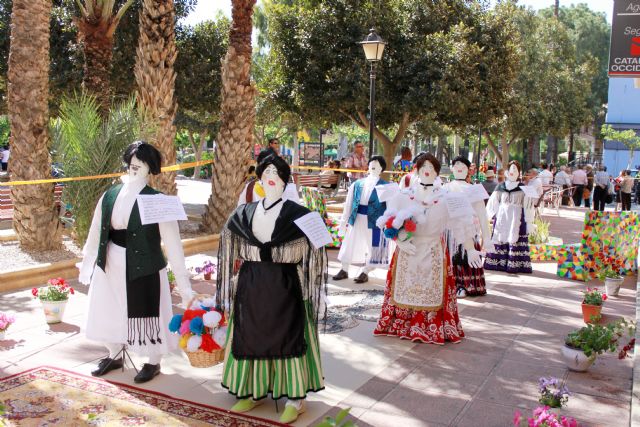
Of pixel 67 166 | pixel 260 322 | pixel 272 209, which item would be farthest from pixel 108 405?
pixel 67 166

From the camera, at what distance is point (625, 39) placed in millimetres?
7156

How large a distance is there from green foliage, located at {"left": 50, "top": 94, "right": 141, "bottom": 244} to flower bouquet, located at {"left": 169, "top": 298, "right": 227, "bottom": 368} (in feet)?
16.6

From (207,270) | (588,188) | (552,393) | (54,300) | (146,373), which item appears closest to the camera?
(552,393)

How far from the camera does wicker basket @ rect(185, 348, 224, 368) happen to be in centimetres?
475

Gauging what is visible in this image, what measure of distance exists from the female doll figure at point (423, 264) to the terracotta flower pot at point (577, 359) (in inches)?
44.8

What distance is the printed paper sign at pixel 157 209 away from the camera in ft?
16.1

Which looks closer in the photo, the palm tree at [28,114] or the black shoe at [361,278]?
the black shoe at [361,278]

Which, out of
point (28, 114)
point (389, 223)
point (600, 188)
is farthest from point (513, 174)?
point (600, 188)

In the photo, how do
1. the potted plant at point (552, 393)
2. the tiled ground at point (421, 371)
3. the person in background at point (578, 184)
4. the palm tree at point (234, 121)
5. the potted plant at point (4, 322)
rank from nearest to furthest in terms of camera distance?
the potted plant at point (552, 393), the tiled ground at point (421, 371), the potted plant at point (4, 322), the palm tree at point (234, 121), the person in background at point (578, 184)

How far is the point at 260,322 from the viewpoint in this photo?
14.9 ft

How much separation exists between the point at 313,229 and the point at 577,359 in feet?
8.99

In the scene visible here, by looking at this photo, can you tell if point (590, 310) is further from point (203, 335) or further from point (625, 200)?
point (625, 200)

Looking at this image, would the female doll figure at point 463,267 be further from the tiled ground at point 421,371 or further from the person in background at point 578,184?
the person in background at point 578,184

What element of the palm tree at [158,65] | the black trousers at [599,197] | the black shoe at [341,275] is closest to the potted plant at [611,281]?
the black shoe at [341,275]
